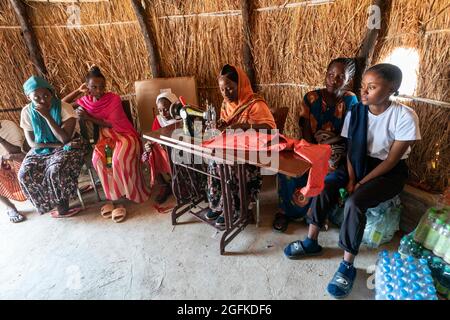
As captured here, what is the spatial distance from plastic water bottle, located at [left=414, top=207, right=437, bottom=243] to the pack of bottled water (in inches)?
8.4

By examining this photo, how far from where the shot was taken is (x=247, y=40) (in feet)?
10.3

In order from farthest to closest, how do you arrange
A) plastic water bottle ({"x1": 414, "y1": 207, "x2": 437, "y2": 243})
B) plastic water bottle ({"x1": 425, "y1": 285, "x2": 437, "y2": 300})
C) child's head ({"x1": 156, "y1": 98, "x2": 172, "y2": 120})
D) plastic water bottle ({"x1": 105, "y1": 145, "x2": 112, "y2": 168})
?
plastic water bottle ({"x1": 105, "y1": 145, "x2": 112, "y2": 168}), child's head ({"x1": 156, "y1": 98, "x2": 172, "y2": 120}), plastic water bottle ({"x1": 414, "y1": 207, "x2": 437, "y2": 243}), plastic water bottle ({"x1": 425, "y1": 285, "x2": 437, "y2": 300})

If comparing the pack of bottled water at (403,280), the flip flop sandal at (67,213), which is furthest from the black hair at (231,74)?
the flip flop sandal at (67,213)

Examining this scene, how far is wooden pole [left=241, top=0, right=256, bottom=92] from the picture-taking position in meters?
3.00

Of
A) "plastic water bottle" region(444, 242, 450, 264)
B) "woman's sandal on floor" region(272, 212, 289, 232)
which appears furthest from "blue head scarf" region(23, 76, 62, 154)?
"plastic water bottle" region(444, 242, 450, 264)

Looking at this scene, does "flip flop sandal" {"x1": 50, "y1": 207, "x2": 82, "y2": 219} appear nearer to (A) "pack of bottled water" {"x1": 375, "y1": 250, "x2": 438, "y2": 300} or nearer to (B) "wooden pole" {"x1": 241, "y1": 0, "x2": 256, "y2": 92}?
(B) "wooden pole" {"x1": 241, "y1": 0, "x2": 256, "y2": 92}

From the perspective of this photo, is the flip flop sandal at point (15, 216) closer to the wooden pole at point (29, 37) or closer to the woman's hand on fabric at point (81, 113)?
the woman's hand on fabric at point (81, 113)

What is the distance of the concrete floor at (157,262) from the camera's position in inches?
77.2

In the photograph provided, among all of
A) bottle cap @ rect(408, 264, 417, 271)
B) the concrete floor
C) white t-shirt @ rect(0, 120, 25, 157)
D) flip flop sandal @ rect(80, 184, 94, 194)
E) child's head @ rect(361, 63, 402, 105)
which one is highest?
child's head @ rect(361, 63, 402, 105)

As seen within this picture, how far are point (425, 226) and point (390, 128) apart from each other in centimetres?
73

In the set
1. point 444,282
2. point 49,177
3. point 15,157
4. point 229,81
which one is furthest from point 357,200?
point 15,157
